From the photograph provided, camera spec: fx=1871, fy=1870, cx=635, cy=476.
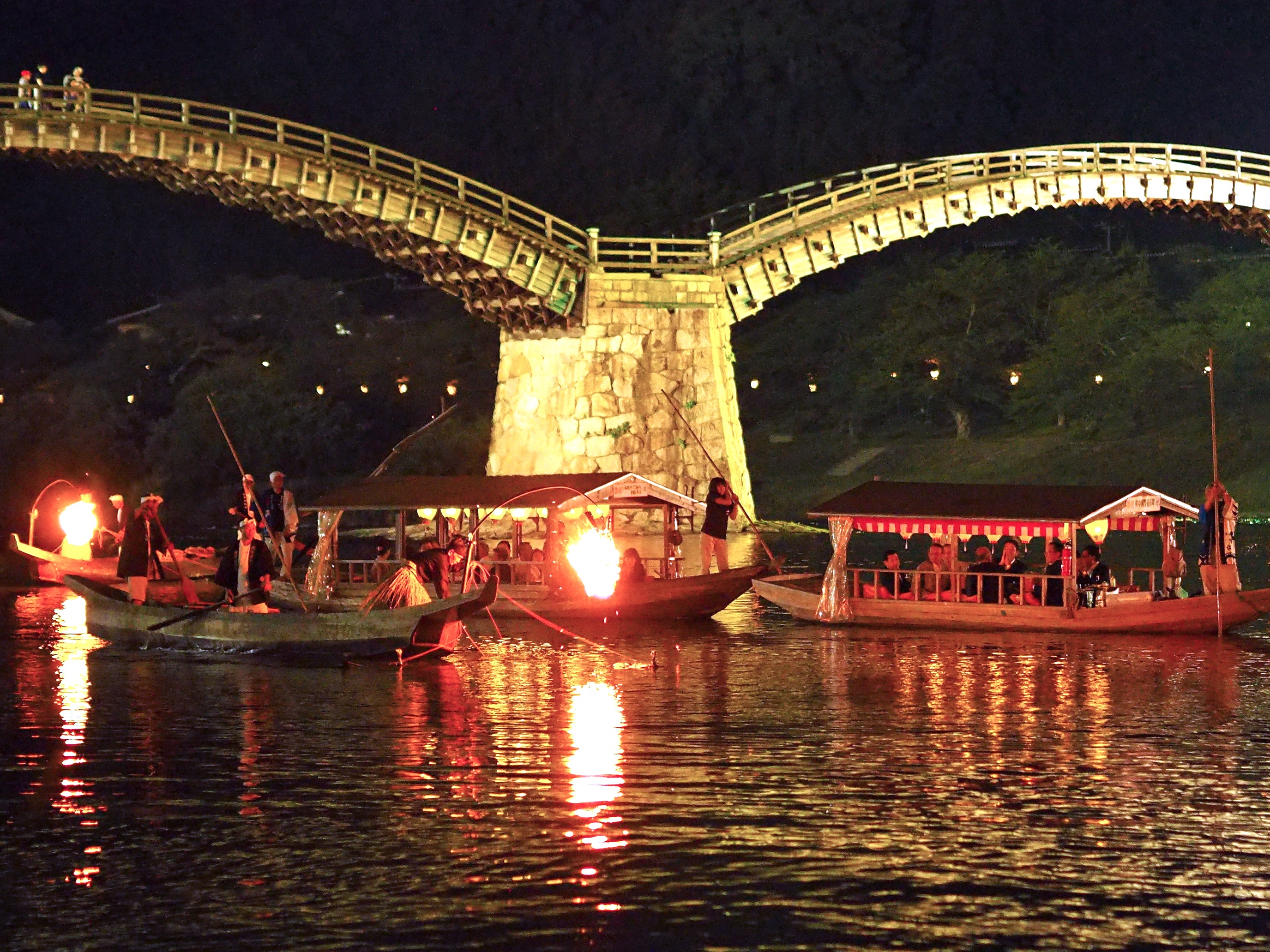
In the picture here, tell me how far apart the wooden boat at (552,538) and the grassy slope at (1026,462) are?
3158cm

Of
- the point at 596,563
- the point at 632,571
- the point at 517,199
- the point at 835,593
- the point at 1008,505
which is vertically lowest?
the point at 835,593

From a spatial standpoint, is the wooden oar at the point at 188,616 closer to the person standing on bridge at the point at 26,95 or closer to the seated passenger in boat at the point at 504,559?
the seated passenger in boat at the point at 504,559

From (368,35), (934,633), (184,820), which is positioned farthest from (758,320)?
(184,820)

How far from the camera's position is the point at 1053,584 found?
2847 cm

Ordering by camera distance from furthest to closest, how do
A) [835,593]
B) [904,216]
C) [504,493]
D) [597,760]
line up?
1. [904,216]
2. [504,493]
3. [835,593]
4. [597,760]

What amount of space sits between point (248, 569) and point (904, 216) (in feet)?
95.5

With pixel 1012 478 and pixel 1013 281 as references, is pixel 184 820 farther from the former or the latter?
pixel 1013 281

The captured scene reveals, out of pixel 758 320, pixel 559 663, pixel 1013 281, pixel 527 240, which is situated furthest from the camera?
pixel 758 320

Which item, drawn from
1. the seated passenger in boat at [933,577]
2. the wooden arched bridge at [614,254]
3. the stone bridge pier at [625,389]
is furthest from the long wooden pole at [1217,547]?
the stone bridge pier at [625,389]

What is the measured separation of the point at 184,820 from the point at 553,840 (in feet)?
10.6

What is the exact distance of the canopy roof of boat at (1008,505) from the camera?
90.0 feet

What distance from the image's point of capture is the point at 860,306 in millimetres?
79938

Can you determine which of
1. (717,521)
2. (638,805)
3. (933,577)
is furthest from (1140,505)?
(638,805)

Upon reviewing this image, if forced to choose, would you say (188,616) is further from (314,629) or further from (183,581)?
(314,629)
